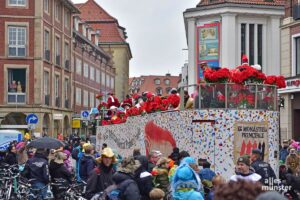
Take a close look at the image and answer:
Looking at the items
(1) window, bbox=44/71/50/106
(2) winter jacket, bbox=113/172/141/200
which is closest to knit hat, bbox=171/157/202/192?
(2) winter jacket, bbox=113/172/141/200

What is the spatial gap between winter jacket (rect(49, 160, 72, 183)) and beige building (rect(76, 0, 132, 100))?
88.3 m

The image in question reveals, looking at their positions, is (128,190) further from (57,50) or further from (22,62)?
(57,50)

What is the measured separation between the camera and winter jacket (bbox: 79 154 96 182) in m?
14.6

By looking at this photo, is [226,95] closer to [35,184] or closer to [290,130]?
[35,184]

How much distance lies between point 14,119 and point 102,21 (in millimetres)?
54403

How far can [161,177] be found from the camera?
1139cm

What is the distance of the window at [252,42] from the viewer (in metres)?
41.7


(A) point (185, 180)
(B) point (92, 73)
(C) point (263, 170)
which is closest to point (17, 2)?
(B) point (92, 73)

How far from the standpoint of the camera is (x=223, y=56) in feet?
134

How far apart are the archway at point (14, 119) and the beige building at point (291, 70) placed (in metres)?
23.6

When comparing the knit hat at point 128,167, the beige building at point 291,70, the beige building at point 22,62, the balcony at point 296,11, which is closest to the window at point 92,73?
the beige building at point 22,62

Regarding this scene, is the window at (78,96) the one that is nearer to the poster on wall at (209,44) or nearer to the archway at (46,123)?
the archway at (46,123)

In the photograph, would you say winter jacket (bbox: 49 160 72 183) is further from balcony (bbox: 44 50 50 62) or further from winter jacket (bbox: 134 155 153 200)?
balcony (bbox: 44 50 50 62)

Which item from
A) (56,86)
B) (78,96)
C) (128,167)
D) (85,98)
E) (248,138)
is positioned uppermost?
(56,86)
